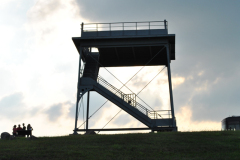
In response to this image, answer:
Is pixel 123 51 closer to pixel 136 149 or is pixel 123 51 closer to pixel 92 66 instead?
pixel 92 66

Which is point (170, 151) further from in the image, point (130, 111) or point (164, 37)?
point (164, 37)

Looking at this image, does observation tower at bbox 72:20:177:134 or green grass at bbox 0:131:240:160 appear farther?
observation tower at bbox 72:20:177:134

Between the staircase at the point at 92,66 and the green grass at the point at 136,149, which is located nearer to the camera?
the green grass at the point at 136,149

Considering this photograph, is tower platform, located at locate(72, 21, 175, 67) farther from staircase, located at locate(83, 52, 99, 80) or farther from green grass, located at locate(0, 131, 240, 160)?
green grass, located at locate(0, 131, 240, 160)

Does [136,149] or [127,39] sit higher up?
[127,39]

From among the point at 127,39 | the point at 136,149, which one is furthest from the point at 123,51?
the point at 136,149

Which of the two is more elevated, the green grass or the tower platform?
the tower platform

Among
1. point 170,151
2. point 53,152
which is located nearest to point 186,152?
point 170,151

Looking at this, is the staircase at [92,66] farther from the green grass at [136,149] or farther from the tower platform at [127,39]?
the green grass at [136,149]

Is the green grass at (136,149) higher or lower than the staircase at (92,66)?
lower

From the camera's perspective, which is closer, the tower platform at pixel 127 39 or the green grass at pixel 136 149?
the green grass at pixel 136 149

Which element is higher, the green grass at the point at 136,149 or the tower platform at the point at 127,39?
the tower platform at the point at 127,39

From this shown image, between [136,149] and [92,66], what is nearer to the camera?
[136,149]

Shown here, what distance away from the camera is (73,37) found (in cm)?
2889
